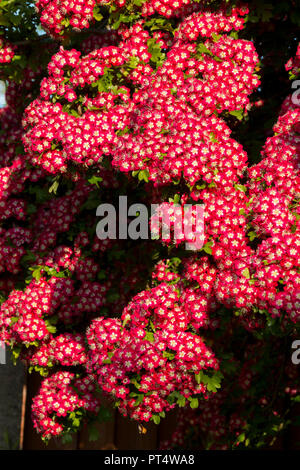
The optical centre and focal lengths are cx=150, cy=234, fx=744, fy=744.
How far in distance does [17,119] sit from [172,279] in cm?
228

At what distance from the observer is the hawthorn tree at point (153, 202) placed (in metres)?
3.90

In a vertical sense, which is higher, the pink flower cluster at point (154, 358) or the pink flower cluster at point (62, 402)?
the pink flower cluster at point (154, 358)

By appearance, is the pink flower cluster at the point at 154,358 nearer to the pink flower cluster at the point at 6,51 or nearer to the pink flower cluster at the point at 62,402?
the pink flower cluster at the point at 62,402

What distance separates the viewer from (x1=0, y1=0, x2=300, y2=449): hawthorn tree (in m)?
3.90

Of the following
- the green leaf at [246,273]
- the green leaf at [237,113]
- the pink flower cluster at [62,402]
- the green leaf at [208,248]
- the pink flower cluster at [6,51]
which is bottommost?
the pink flower cluster at [62,402]

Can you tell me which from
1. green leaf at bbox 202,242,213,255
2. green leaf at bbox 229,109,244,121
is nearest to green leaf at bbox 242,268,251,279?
green leaf at bbox 202,242,213,255

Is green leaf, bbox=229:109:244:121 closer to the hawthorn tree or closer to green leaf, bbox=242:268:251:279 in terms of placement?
the hawthorn tree

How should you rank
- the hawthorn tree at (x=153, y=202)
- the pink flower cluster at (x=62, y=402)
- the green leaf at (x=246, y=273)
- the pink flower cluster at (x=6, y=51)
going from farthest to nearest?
the pink flower cluster at (x=6, y=51), the pink flower cluster at (x=62, y=402), the hawthorn tree at (x=153, y=202), the green leaf at (x=246, y=273)

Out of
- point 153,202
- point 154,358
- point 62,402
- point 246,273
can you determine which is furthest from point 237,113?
point 62,402

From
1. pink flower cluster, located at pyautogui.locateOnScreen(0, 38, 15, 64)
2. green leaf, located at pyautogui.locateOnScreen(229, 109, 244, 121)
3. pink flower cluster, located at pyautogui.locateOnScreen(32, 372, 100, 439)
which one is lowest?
pink flower cluster, located at pyautogui.locateOnScreen(32, 372, 100, 439)

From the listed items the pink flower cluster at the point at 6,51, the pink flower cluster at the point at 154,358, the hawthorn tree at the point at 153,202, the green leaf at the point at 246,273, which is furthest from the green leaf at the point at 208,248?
Answer: the pink flower cluster at the point at 6,51

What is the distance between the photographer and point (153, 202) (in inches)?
175
